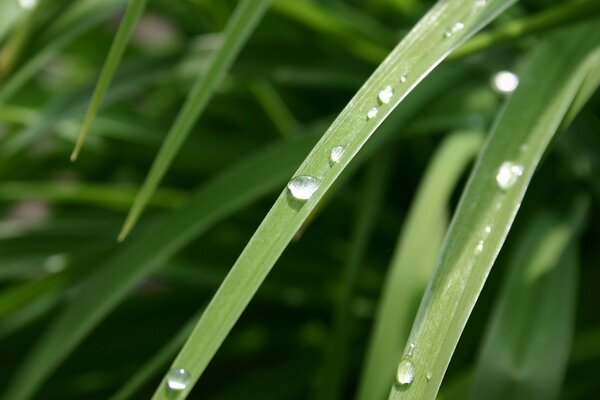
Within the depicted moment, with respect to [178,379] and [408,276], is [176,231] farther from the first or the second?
[178,379]

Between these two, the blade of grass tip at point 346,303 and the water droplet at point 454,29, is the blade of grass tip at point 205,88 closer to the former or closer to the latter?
the water droplet at point 454,29

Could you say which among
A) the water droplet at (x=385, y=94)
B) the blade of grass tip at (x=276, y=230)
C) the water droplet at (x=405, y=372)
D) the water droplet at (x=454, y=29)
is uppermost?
the water droplet at (x=454, y=29)

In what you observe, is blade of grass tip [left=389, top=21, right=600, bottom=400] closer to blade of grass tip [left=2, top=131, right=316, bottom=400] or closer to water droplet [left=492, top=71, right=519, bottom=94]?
water droplet [left=492, top=71, right=519, bottom=94]

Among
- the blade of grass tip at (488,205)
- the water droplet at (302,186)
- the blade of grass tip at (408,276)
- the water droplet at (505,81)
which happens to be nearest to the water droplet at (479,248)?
the blade of grass tip at (488,205)

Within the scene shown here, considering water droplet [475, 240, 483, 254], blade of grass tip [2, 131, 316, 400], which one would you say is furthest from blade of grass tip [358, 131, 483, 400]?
water droplet [475, 240, 483, 254]

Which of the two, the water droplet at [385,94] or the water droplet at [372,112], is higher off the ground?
the water droplet at [385,94]
